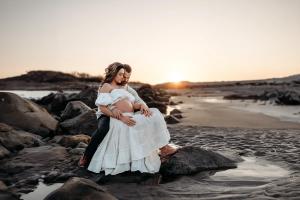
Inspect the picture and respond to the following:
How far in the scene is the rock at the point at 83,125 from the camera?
1086 centimetres

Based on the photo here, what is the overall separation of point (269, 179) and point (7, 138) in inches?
228

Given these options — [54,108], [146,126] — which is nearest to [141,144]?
[146,126]

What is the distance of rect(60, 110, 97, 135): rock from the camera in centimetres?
1086

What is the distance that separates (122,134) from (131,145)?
0.82 feet

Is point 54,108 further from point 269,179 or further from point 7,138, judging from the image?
point 269,179

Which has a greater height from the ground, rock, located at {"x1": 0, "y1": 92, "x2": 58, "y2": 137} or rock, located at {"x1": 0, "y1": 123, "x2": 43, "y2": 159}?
rock, located at {"x1": 0, "y1": 92, "x2": 58, "y2": 137}

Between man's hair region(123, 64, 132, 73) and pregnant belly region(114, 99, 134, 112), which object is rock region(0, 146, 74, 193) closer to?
pregnant belly region(114, 99, 134, 112)

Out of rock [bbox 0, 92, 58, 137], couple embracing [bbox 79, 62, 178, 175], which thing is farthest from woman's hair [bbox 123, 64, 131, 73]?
rock [bbox 0, 92, 58, 137]

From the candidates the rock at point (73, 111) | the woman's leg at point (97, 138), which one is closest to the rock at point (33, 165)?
Result: the woman's leg at point (97, 138)

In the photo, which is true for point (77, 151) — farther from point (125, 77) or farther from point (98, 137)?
point (125, 77)

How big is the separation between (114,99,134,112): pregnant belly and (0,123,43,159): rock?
291 centimetres

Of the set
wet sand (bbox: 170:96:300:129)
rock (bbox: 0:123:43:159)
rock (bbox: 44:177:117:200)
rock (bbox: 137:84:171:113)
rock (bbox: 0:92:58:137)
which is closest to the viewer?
rock (bbox: 44:177:117:200)

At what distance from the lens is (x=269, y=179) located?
20.0ft

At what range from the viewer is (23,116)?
10781 millimetres
